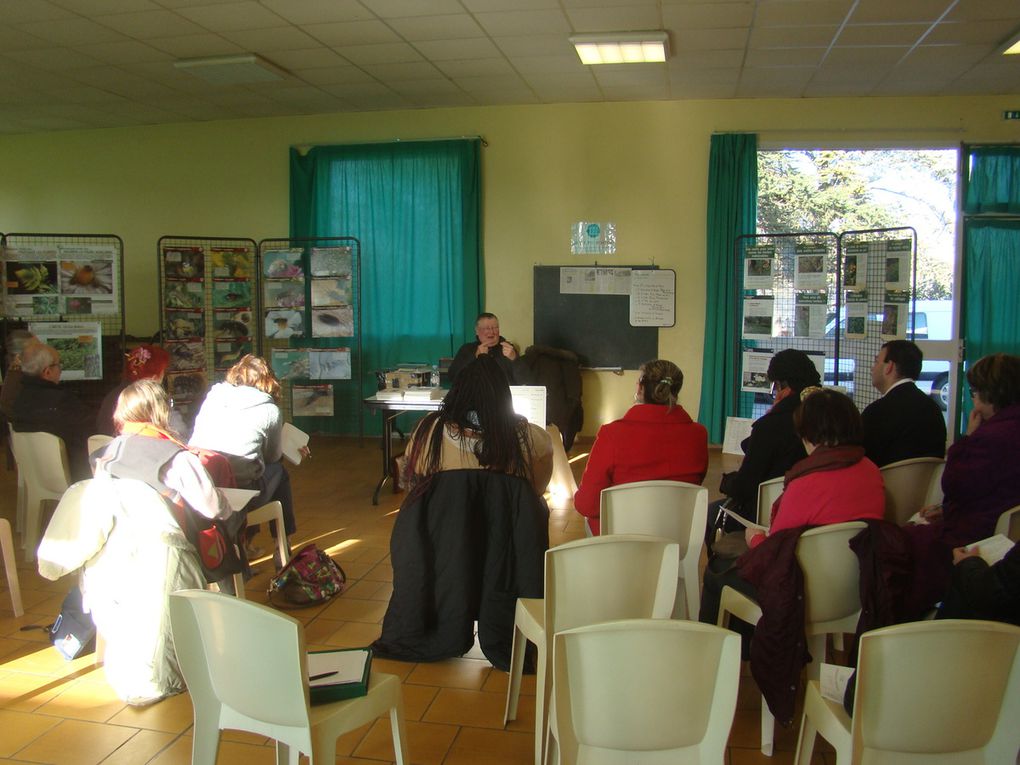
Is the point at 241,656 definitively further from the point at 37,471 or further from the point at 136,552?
the point at 37,471

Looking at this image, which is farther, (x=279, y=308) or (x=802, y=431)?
(x=279, y=308)

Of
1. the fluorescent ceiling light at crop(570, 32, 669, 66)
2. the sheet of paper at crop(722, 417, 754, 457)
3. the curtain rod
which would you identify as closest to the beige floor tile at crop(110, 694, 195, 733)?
the sheet of paper at crop(722, 417, 754, 457)

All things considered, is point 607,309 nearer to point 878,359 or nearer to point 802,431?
point 878,359

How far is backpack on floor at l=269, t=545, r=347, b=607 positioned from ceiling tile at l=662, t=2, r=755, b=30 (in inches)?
144

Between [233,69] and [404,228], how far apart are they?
2016mm

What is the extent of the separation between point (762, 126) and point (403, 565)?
216 inches

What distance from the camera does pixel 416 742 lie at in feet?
8.52

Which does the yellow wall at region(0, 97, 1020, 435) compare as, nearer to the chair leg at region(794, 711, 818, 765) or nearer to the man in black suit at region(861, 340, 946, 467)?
the man in black suit at region(861, 340, 946, 467)

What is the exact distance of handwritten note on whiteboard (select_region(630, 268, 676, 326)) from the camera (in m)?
7.28

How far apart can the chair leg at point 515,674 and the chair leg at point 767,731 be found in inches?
29.4

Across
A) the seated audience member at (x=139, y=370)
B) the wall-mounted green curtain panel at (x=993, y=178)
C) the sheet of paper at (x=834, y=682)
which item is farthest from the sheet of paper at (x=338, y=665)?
the wall-mounted green curtain panel at (x=993, y=178)

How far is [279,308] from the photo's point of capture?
7.29 m

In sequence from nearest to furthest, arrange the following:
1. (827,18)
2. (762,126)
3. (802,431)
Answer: (802,431) < (827,18) < (762,126)

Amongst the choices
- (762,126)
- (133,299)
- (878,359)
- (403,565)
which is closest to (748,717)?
(403,565)
